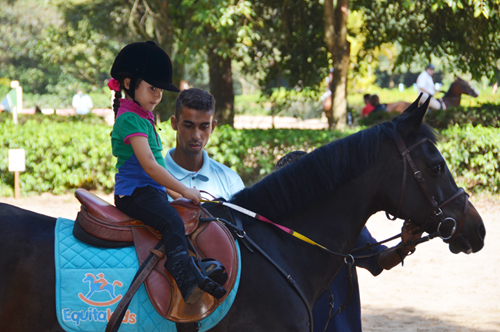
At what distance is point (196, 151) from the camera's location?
3.21 meters

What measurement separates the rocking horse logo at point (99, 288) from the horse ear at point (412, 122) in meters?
1.62

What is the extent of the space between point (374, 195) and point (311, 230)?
383 mm

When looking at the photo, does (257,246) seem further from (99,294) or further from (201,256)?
(99,294)

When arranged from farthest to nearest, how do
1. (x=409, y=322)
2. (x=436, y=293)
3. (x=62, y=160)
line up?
(x=62, y=160) < (x=436, y=293) < (x=409, y=322)

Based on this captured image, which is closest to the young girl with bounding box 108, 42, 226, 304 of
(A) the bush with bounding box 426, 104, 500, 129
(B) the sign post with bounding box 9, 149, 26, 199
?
(B) the sign post with bounding box 9, 149, 26, 199

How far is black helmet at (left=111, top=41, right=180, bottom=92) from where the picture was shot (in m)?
2.51

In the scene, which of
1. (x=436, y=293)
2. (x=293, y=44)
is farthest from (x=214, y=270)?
(x=293, y=44)

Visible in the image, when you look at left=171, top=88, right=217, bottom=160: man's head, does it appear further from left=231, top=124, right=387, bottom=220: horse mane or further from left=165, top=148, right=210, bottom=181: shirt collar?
left=231, top=124, right=387, bottom=220: horse mane

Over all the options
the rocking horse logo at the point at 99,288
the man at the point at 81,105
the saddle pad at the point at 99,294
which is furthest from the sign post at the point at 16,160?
the man at the point at 81,105

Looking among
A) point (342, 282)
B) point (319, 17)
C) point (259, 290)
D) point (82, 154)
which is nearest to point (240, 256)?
point (259, 290)

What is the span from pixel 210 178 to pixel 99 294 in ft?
4.10

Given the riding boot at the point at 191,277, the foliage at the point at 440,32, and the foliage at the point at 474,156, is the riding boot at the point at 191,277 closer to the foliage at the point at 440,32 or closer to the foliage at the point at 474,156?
the foliage at the point at 474,156

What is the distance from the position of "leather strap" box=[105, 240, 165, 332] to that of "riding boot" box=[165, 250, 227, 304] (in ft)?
0.31

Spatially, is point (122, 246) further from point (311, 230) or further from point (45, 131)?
point (45, 131)
